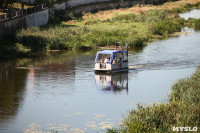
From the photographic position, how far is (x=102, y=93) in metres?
34.7

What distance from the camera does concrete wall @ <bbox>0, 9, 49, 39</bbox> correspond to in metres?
55.4

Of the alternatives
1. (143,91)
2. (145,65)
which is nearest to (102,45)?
(145,65)

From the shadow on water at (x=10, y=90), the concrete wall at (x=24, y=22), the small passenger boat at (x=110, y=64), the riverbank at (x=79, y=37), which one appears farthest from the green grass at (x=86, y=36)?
the small passenger boat at (x=110, y=64)

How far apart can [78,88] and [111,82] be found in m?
3.64

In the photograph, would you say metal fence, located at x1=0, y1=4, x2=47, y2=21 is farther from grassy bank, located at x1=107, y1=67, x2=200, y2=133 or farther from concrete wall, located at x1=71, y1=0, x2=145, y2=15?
grassy bank, located at x1=107, y1=67, x2=200, y2=133

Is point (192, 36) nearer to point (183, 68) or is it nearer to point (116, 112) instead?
point (183, 68)

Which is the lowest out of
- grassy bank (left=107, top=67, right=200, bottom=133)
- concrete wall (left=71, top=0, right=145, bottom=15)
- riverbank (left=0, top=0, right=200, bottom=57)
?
grassy bank (left=107, top=67, right=200, bottom=133)

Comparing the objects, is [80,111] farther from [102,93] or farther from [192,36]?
[192,36]

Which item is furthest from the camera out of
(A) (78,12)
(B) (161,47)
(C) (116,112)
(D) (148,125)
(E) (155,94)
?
(A) (78,12)

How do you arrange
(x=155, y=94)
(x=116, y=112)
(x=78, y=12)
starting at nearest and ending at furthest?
1. (x=116, y=112)
2. (x=155, y=94)
3. (x=78, y=12)

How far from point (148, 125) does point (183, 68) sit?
23.2 metres

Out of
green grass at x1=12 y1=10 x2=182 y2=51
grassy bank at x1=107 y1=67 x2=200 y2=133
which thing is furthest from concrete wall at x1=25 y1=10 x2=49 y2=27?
grassy bank at x1=107 y1=67 x2=200 y2=133

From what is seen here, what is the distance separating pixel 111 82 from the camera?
1533 inches

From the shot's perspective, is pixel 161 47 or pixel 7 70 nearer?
pixel 7 70
